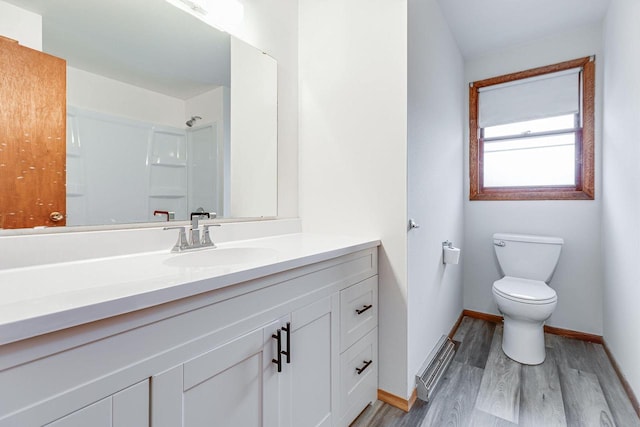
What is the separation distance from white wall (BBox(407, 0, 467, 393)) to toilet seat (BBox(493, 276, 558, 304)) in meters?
0.34

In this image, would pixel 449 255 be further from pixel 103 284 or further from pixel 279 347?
pixel 103 284

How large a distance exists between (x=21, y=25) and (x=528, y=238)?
291 cm

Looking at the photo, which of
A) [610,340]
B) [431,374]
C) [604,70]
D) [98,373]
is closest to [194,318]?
[98,373]

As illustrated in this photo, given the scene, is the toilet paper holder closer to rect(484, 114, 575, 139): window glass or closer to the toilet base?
the toilet base

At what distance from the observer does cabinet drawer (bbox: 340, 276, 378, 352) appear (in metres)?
1.23

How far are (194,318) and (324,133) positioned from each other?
1268 mm

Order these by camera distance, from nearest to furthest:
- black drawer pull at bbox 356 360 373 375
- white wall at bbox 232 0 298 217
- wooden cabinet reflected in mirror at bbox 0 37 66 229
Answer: wooden cabinet reflected in mirror at bbox 0 37 66 229 < black drawer pull at bbox 356 360 373 375 < white wall at bbox 232 0 298 217

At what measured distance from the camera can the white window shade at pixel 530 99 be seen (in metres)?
2.17

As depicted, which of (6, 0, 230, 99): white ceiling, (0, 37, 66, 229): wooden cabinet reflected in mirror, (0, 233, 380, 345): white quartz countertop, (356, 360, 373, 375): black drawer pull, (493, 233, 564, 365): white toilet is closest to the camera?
(0, 233, 380, 345): white quartz countertop

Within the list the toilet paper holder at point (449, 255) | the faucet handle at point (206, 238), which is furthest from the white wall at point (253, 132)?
the toilet paper holder at point (449, 255)

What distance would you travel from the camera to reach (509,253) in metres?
2.23

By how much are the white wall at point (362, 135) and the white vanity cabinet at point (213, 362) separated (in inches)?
8.8

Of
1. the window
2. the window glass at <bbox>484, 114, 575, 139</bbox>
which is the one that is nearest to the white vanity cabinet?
the window

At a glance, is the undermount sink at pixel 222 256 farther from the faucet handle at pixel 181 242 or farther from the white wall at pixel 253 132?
the white wall at pixel 253 132
